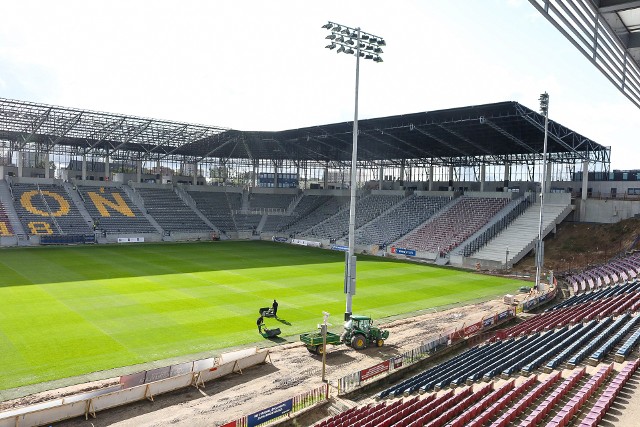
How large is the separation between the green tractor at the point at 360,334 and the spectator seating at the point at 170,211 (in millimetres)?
50360

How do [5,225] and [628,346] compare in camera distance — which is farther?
[5,225]

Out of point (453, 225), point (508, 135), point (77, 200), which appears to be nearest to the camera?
point (508, 135)

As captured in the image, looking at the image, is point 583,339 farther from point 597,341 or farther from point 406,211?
point 406,211

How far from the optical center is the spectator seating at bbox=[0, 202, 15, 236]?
54325mm

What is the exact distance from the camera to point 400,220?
67.0m

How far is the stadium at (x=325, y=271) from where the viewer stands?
15.5m

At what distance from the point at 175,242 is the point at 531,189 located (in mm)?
49557

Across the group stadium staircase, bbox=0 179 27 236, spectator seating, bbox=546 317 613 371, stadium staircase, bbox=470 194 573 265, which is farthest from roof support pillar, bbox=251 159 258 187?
spectator seating, bbox=546 317 613 371

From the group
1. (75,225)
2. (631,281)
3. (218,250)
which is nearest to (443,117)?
(631,281)

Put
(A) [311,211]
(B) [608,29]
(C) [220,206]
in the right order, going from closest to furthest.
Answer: (B) [608,29] < (C) [220,206] < (A) [311,211]

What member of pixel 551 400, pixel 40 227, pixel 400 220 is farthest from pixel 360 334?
pixel 40 227

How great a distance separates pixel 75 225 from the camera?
199 feet

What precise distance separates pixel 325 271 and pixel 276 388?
2609cm

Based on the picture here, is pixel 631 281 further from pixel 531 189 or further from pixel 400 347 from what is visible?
pixel 531 189
